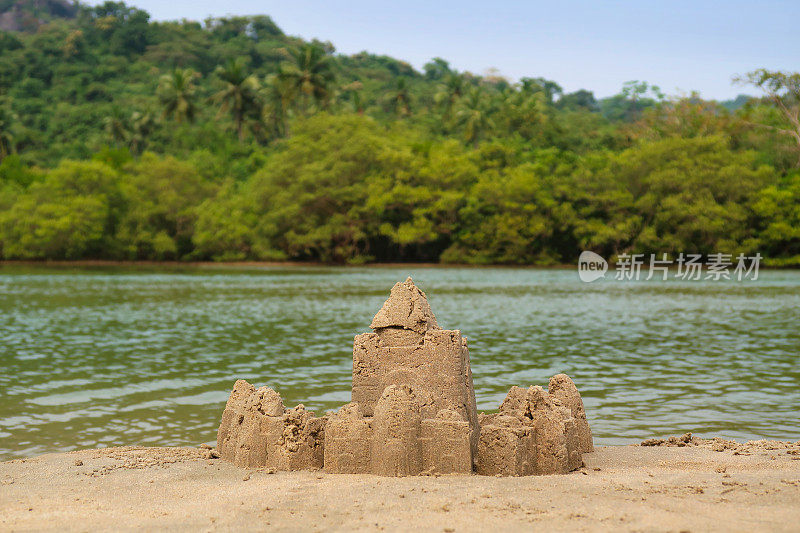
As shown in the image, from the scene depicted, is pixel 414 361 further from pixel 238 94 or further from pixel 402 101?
pixel 402 101

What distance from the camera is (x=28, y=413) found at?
10602 millimetres

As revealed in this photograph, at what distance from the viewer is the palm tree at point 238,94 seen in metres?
89.9

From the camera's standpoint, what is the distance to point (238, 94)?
91500mm

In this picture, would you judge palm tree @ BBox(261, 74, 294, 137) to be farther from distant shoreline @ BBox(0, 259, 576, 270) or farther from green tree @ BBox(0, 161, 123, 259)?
distant shoreline @ BBox(0, 259, 576, 270)

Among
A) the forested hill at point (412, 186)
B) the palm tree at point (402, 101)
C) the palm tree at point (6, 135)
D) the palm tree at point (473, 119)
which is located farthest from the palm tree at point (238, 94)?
the palm tree at point (6, 135)

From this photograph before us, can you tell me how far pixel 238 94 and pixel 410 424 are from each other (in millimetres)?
90094

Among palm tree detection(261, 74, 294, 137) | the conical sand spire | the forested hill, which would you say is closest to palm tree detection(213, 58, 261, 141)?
the forested hill

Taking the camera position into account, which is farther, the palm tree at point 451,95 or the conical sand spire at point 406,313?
the palm tree at point 451,95

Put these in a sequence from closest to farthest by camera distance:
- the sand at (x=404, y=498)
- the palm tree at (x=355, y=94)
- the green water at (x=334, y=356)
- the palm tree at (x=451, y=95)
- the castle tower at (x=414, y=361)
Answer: the sand at (x=404, y=498), the castle tower at (x=414, y=361), the green water at (x=334, y=356), the palm tree at (x=355, y=94), the palm tree at (x=451, y=95)

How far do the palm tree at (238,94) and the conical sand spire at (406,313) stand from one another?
87.5m

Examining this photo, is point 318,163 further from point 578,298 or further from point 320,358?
point 320,358

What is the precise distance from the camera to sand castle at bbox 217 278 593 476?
608 cm

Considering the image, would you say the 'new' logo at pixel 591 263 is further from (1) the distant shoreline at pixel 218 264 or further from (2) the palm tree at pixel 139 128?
(2) the palm tree at pixel 139 128

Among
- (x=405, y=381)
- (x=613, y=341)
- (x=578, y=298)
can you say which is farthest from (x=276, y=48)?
(x=405, y=381)
